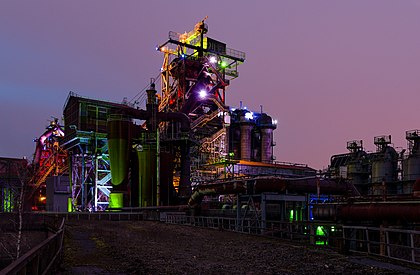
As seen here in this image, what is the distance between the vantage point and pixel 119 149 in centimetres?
5066

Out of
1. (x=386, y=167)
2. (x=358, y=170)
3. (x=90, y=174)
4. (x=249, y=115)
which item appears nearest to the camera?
(x=386, y=167)

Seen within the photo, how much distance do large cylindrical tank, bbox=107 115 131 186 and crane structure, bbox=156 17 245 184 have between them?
Result: 38.4 ft

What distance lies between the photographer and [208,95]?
6769cm

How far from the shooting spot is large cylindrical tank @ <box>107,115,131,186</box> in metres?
50.6

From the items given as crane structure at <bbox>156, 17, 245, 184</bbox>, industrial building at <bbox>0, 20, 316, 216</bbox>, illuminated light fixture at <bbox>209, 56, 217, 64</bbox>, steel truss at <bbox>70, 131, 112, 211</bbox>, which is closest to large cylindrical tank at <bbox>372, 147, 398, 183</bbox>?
industrial building at <bbox>0, 20, 316, 216</bbox>

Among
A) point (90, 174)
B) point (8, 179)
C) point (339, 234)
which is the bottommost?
point (339, 234)

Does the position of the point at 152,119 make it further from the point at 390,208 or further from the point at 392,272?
the point at 392,272

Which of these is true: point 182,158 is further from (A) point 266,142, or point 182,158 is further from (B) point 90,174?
(A) point 266,142

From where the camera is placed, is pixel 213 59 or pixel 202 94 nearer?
pixel 202 94

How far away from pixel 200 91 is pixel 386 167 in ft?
97.6

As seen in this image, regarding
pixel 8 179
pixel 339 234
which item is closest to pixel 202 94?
pixel 8 179

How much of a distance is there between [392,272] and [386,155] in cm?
4447

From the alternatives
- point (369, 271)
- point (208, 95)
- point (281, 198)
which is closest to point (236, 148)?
point (208, 95)

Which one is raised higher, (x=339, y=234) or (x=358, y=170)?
(x=358, y=170)
